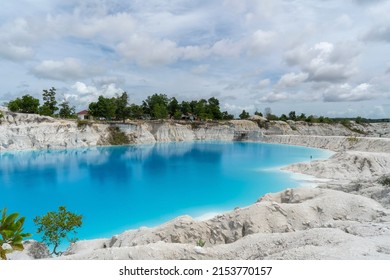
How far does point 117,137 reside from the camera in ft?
266

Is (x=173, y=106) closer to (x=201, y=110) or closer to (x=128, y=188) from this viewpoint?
(x=201, y=110)

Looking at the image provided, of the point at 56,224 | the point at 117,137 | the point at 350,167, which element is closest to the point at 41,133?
the point at 117,137

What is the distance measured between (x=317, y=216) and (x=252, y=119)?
97.8 metres

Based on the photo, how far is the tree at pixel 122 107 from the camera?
94.1m

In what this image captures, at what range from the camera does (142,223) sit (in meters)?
22.1

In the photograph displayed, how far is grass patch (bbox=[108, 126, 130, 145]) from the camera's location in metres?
80.0

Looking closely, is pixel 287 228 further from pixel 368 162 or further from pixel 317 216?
pixel 368 162

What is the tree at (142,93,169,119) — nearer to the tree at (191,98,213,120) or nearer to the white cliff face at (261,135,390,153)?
the tree at (191,98,213,120)

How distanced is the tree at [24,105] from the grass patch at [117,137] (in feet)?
62.2

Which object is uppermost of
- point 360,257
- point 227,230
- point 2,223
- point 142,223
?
point 2,223

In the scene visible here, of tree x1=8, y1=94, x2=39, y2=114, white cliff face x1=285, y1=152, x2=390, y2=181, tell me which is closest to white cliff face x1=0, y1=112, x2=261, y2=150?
tree x1=8, y1=94, x2=39, y2=114

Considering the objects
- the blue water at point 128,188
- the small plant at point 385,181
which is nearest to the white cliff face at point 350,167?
the blue water at point 128,188

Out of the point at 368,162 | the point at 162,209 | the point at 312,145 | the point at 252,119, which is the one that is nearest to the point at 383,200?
the point at 162,209

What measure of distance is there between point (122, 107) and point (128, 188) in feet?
213
